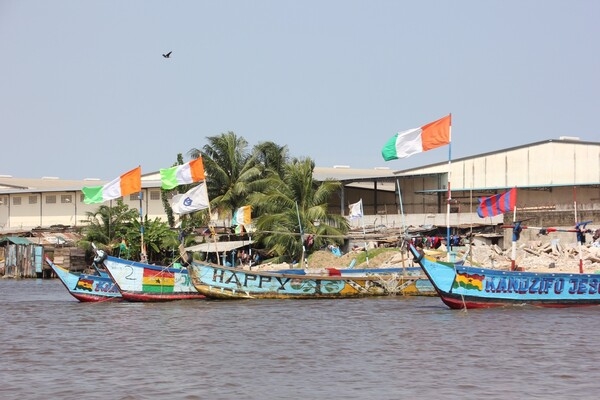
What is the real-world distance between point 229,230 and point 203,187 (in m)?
18.9

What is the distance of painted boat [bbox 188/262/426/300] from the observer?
105 feet

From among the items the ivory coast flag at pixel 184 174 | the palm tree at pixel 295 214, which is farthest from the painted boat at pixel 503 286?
the palm tree at pixel 295 214

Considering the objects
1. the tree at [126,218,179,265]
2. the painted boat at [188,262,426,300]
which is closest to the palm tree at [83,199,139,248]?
the tree at [126,218,179,265]

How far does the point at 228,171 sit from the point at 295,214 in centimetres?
933

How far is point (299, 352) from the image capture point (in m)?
20.0

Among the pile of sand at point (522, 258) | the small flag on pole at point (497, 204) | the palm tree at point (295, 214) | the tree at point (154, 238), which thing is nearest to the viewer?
the small flag on pole at point (497, 204)

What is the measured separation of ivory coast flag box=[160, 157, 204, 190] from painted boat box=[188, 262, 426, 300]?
10.3ft

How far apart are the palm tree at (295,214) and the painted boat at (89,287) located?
13.8 metres

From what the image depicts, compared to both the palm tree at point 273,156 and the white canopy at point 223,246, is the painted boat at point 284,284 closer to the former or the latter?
the white canopy at point 223,246

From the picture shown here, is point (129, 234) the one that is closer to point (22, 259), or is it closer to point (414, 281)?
point (22, 259)

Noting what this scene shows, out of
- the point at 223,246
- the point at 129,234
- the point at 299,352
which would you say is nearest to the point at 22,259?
the point at 129,234

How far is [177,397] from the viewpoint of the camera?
15.2m

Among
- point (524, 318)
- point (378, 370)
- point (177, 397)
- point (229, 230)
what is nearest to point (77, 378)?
point (177, 397)

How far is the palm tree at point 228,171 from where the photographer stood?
5337 cm
